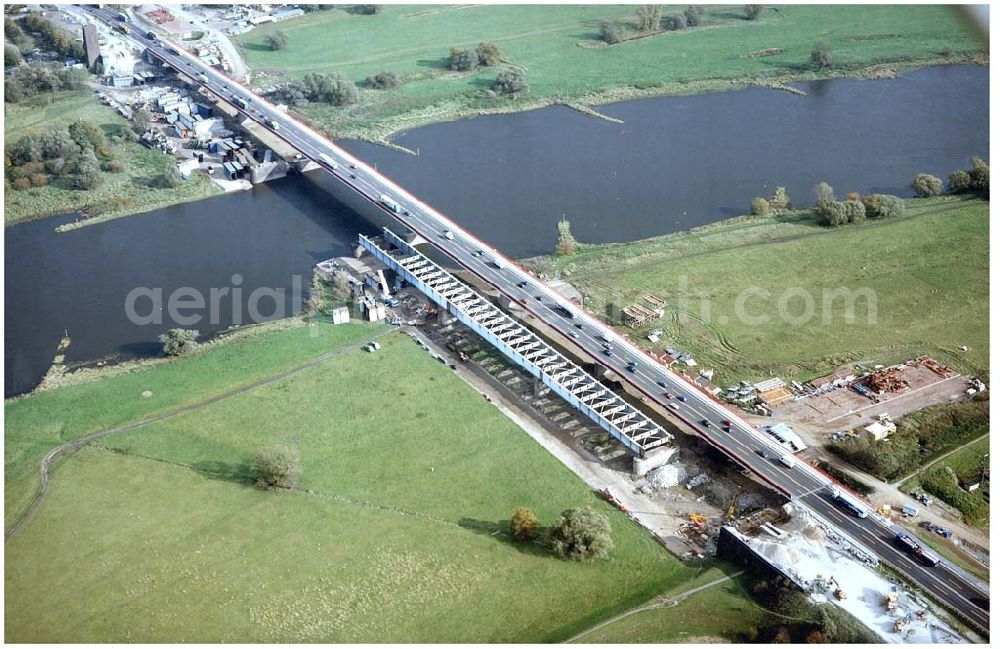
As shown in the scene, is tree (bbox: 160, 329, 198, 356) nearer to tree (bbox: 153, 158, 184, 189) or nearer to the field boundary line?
the field boundary line

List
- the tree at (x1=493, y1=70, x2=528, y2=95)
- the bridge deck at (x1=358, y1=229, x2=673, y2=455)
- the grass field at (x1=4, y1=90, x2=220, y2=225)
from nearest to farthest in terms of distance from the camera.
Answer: the bridge deck at (x1=358, y1=229, x2=673, y2=455) → the grass field at (x1=4, y1=90, x2=220, y2=225) → the tree at (x1=493, y1=70, x2=528, y2=95)

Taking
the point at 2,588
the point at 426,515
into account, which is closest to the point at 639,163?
the point at 426,515

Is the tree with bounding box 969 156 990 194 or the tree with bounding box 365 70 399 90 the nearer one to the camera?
the tree with bounding box 969 156 990 194

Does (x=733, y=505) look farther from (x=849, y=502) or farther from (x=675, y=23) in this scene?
(x=675, y=23)

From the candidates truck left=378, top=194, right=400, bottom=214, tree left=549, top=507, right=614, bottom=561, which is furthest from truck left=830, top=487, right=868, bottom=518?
truck left=378, top=194, right=400, bottom=214

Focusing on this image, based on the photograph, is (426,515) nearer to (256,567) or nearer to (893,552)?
(256,567)

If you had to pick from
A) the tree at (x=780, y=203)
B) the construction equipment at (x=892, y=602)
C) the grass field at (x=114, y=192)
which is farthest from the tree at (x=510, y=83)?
the construction equipment at (x=892, y=602)
